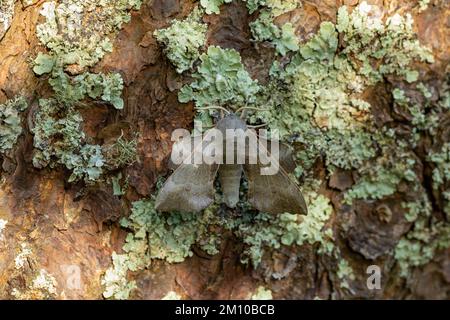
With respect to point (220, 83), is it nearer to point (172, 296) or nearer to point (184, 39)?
point (184, 39)

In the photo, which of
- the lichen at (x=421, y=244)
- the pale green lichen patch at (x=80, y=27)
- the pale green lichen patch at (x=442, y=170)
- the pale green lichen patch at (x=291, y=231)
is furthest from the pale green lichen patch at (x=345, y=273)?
the pale green lichen patch at (x=80, y=27)

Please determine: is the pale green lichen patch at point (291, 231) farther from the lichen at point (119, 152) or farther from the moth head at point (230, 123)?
the lichen at point (119, 152)

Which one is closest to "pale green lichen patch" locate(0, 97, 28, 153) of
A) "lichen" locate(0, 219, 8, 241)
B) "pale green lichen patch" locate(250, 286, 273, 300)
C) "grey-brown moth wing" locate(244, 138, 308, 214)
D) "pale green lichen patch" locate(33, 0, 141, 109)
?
"pale green lichen patch" locate(33, 0, 141, 109)

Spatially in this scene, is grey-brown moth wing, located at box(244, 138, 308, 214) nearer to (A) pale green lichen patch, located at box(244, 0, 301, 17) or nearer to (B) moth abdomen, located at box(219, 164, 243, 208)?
(B) moth abdomen, located at box(219, 164, 243, 208)

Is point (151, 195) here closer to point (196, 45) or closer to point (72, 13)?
point (196, 45)

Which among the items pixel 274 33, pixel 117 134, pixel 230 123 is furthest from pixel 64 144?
pixel 274 33
